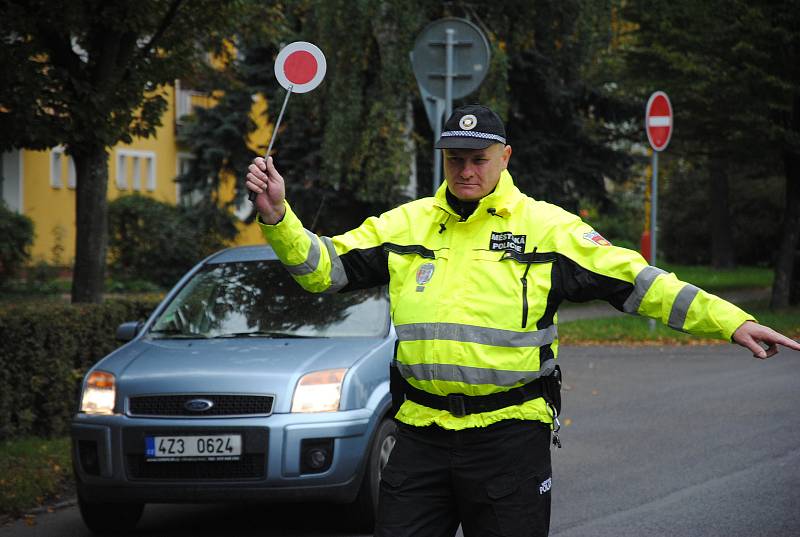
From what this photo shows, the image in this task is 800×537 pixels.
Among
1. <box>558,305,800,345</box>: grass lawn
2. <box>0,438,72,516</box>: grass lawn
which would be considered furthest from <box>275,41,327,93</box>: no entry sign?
<box>558,305,800,345</box>: grass lawn

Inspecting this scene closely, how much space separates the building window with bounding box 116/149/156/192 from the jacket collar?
42.2m

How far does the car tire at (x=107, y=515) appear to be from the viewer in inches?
292

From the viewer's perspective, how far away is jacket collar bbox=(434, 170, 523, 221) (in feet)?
14.4

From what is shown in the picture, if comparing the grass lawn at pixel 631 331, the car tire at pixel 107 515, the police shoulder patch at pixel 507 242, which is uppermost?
the police shoulder patch at pixel 507 242

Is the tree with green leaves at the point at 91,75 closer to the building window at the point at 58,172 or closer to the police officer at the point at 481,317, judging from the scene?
the police officer at the point at 481,317

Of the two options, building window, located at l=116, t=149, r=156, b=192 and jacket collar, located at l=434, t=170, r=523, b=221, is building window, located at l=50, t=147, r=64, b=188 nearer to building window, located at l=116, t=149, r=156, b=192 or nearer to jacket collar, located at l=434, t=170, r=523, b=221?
building window, located at l=116, t=149, r=156, b=192

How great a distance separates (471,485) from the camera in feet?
13.9

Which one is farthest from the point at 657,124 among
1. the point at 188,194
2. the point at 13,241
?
the point at 188,194

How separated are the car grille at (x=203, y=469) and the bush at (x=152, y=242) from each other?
23.5 meters

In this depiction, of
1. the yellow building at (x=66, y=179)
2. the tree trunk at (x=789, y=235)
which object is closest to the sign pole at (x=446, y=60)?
the tree trunk at (x=789, y=235)

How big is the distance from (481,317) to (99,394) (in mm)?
3688

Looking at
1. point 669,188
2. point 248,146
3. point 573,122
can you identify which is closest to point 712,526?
point 573,122

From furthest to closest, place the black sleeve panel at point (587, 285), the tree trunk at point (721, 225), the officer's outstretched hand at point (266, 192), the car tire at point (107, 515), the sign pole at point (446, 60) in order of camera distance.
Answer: the tree trunk at point (721, 225)
the sign pole at point (446, 60)
the car tire at point (107, 515)
the black sleeve panel at point (587, 285)
the officer's outstretched hand at point (266, 192)

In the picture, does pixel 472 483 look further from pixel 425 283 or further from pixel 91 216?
pixel 91 216
